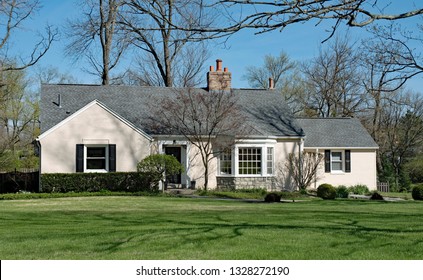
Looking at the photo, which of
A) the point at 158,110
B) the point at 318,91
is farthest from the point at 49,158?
the point at 318,91

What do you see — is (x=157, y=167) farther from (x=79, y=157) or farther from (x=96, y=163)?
(x=79, y=157)

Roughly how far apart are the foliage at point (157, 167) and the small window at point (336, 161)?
10.6 metres

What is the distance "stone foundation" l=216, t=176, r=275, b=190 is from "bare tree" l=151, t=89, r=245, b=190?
0.91 metres

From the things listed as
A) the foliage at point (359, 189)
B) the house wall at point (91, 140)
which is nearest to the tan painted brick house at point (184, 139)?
the house wall at point (91, 140)

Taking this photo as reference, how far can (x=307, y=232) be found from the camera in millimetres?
10750

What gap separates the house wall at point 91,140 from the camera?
27.0 m

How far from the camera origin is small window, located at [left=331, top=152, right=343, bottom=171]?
33062 mm

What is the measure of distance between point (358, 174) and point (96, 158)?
15.0 metres

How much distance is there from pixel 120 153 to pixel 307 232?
709 inches

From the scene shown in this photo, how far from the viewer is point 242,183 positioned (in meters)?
29.2

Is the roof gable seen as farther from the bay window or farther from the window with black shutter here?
the bay window

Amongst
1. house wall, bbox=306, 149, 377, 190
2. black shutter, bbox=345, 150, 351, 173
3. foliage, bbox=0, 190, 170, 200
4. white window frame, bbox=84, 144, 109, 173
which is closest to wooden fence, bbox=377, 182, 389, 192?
house wall, bbox=306, 149, 377, 190

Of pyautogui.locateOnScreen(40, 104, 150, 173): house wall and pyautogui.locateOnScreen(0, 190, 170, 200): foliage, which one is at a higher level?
pyautogui.locateOnScreen(40, 104, 150, 173): house wall

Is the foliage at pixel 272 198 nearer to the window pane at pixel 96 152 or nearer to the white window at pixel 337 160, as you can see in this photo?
the window pane at pixel 96 152
